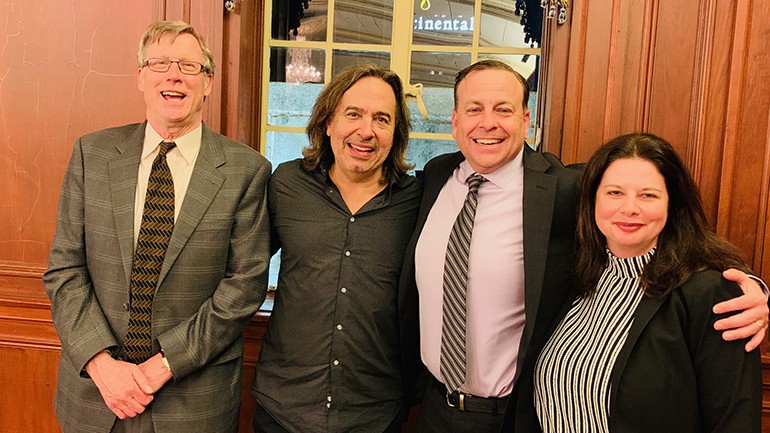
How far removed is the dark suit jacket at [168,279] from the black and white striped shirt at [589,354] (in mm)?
859

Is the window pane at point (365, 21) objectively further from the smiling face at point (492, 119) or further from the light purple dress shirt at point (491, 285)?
the light purple dress shirt at point (491, 285)

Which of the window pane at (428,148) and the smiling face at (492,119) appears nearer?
the smiling face at (492,119)

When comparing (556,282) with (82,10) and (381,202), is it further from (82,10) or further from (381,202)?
(82,10)

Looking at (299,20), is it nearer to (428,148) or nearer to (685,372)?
(428,148)

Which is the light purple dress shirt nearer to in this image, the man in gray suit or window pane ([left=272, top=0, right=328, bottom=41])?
the man in gray suit

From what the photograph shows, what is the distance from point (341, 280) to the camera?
70.9 inches

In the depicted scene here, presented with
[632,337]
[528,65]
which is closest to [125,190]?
[632,337]

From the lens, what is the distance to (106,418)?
1.75 m

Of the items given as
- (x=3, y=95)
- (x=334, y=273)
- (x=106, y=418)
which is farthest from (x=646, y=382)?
(x=3, y=95)

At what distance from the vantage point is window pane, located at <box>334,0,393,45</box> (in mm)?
2631

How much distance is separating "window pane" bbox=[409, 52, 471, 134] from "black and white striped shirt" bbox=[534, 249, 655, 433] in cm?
123

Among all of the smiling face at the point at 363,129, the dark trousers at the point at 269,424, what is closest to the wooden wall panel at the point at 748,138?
the smiling face at the point at 363,129

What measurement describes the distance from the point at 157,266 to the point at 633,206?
49.6 inches

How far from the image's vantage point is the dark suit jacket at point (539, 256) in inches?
65.0
